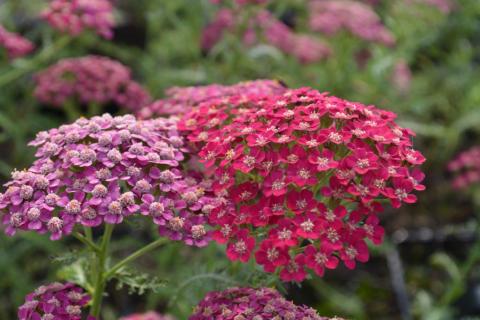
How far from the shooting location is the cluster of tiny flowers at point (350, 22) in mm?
3619

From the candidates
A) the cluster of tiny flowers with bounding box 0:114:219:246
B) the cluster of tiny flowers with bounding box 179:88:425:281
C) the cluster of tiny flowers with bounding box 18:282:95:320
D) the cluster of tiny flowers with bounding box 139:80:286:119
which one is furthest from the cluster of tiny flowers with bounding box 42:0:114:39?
the cluster of tiny flowers with bounding box 18:282:95:320

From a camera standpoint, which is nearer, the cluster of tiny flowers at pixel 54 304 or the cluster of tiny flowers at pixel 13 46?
the cluster of tiny flowers at pixel 54 304

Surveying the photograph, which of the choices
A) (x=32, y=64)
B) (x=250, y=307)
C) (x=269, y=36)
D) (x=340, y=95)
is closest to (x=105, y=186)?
(x=250, y=307)

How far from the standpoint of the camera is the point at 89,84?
2.71m

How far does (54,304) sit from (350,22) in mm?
2629

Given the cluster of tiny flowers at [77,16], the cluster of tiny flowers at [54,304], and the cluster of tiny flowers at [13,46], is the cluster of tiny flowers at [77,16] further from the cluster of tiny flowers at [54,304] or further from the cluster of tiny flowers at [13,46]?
the cluster of tiny flowers at [54,304]

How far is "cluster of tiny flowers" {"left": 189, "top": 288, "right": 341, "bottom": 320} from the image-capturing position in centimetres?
140

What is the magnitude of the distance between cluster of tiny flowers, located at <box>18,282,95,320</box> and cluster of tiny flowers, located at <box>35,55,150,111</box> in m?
1.27

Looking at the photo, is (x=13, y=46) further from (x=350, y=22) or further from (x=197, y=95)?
(x=350, y=22)

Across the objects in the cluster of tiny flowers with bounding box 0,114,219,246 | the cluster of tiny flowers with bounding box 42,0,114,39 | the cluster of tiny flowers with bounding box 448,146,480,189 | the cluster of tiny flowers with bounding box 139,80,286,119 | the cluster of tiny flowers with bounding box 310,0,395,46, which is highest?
the cluster of tiny flowers with bounding box 310,0,395,46

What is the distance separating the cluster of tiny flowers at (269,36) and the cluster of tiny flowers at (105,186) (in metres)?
1.81

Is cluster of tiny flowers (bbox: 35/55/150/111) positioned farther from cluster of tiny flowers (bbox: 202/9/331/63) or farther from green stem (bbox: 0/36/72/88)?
cluster of tiny flowers (bbox: 202/9/331/63)

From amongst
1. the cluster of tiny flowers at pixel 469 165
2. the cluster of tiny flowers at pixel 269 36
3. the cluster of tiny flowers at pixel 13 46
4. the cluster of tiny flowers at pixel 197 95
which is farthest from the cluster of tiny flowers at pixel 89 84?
the cluster of tiny flowers at pixel 469 165

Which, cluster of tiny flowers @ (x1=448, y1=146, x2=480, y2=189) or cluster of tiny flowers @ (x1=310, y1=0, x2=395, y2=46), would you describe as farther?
cluster of tiny flowers @ (x1=310, y1=0, x2=395, y2=46)
